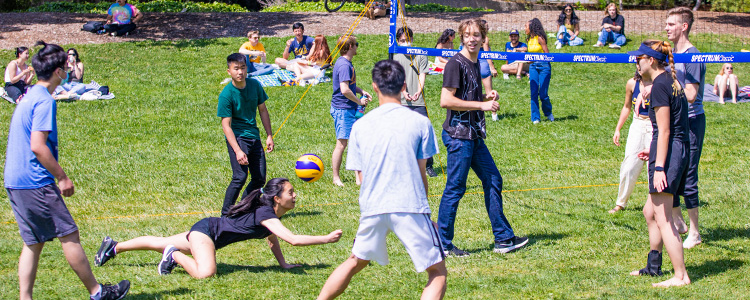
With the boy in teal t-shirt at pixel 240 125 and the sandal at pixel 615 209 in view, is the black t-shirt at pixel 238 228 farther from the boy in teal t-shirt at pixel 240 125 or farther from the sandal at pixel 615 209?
the sandal at pixel 615 209

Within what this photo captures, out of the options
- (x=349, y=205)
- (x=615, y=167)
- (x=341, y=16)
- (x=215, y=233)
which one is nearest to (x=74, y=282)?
(x=215, y=233)

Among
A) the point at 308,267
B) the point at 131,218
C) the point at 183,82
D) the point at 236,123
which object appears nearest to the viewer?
the point at 308,267

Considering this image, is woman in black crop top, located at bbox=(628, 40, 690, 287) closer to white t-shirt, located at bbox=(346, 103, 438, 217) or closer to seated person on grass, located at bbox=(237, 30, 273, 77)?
white t-shirt, located at bbox=(346, 103, 438, 217)

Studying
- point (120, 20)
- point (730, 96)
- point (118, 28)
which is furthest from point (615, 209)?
point (120, 20)

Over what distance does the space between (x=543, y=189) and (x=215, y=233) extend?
4.62 metres

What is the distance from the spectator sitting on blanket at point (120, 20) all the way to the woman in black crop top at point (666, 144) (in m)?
16.2

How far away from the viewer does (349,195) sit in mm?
8523

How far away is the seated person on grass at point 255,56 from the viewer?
50.1 feet

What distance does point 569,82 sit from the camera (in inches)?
620

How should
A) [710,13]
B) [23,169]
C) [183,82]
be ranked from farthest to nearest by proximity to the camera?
[710,13], [183,82], [23,169]

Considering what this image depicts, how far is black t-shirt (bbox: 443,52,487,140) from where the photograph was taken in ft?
19.1

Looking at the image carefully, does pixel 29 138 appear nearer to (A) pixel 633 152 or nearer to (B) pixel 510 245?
(B) pixel 510 245

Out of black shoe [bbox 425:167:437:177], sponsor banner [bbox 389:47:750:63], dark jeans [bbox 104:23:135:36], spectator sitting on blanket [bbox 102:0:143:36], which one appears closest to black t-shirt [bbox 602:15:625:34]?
black shoe [bbox 425:167:437:177]

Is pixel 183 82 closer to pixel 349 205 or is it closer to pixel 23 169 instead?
pixel 349 205
